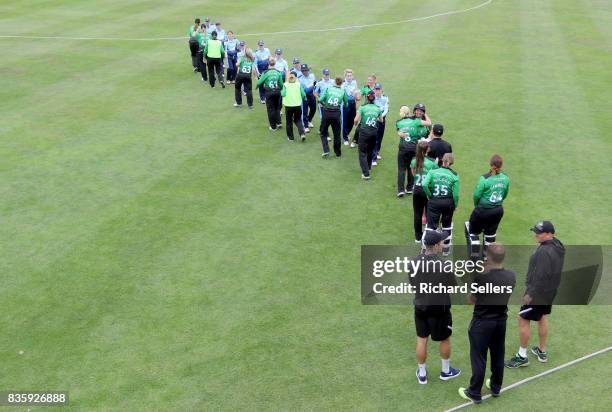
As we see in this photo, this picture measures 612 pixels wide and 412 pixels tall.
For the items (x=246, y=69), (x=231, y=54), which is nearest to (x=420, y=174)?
(x=246, y=69)

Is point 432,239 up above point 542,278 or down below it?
above

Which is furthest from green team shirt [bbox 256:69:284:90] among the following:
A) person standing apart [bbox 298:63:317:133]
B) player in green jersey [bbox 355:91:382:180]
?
player in green jersey [bbox 355:91:382:180]

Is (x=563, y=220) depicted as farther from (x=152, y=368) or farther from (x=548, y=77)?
(x=548, y=77)

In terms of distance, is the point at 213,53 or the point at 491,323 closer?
the point at 491,323

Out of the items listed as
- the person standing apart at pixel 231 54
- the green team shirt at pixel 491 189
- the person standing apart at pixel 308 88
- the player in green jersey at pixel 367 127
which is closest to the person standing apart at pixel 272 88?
the person standing apart at pixel 308 88

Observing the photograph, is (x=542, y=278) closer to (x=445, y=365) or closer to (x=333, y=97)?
(x=445, y=365)

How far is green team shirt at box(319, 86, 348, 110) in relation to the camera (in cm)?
1430

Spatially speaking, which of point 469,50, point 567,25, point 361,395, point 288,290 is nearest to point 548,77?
point 469,50

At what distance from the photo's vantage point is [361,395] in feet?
25.0

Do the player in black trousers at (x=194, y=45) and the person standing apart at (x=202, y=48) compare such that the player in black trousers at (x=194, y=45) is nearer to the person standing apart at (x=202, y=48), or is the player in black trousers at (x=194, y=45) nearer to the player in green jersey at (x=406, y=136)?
the person standing apart at (x=202, y=48)

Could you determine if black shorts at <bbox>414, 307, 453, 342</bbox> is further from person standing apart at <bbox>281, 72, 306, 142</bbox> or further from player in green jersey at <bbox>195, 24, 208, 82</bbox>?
player in green jersey at <bbox>195, 24, 208, 82</bbox>

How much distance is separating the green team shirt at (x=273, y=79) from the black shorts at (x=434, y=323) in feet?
32.9

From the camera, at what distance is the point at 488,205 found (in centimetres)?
1000

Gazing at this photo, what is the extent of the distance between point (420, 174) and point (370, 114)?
289cm
